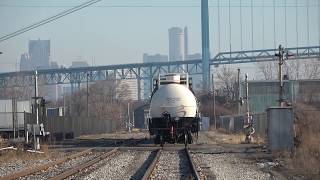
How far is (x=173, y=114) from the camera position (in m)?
34.1

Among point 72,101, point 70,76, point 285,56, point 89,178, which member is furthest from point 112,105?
point 89,178

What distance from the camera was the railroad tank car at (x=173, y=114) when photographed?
112 feet

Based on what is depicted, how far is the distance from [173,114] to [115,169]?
13.7 meters

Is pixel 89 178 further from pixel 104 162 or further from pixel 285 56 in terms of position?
pixel 285 56

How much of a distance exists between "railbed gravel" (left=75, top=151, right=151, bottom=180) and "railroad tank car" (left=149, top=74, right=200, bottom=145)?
8365mm

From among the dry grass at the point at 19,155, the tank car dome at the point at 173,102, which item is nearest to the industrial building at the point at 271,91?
the tank car dome at the point at 173,102

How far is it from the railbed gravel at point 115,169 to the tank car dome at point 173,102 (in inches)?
336

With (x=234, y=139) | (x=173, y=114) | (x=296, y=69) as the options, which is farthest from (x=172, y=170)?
(x=296, y=69)

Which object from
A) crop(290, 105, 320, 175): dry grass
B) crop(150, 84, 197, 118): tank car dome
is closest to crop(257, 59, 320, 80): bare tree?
crop(290, 105, 320, 175): dry grass

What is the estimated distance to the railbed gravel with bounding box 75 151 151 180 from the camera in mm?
17936

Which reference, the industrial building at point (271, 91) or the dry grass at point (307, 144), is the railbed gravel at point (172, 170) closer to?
the dry grass at point (307, 144)

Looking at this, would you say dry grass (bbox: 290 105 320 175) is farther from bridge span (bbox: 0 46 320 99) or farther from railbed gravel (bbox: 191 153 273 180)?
bridge span (bbox: 0 46 320 99)

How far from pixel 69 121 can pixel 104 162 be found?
35.1 metres

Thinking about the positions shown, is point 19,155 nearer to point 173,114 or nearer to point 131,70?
point 173,114
